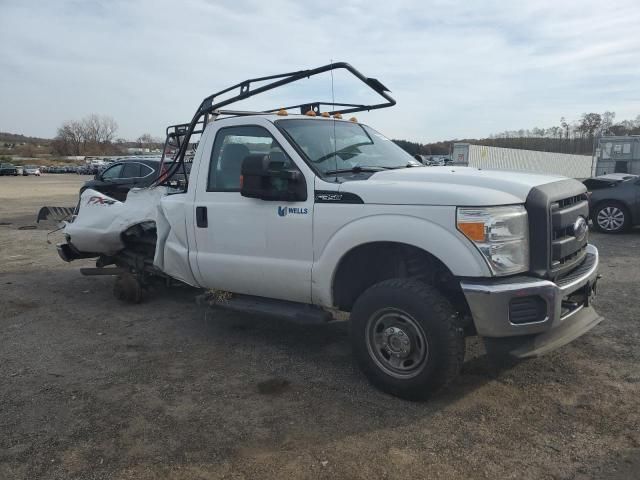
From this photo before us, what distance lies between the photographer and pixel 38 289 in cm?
749

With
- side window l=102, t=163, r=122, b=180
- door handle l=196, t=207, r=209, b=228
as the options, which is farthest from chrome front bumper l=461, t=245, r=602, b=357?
side window l=102, t=163, r=122, b=180

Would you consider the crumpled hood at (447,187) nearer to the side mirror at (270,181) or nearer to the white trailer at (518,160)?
the side mirror at (270,181)

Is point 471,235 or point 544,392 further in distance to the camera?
point 544,392

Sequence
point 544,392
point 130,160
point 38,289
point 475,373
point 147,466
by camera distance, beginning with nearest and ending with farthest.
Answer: point 147,466 < point 544,392 < point 475,373 < point 38,289 < point 130,160

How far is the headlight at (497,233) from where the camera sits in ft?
11.2

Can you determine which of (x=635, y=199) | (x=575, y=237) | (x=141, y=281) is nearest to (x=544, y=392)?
(x=575, y=237)

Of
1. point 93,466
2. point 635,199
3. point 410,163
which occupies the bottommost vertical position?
point 93,466

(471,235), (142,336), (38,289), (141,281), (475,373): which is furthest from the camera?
(38,289)

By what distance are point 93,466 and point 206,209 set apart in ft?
7.92

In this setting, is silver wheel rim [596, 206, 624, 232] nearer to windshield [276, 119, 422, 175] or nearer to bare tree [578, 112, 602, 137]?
windshield [276, 119, 422, 175]

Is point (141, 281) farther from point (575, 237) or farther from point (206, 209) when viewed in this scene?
point (575, 237)

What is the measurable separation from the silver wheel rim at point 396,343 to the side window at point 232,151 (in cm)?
176

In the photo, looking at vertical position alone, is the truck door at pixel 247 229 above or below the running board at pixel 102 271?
above

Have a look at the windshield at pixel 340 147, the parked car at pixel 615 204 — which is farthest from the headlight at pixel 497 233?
the parked car at pixel 615 204
